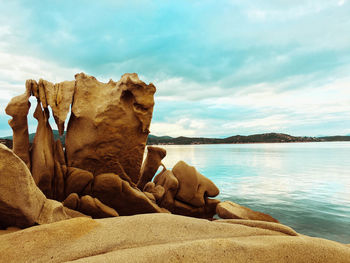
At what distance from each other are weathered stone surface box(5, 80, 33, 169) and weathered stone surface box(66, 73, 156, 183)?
5.22ft

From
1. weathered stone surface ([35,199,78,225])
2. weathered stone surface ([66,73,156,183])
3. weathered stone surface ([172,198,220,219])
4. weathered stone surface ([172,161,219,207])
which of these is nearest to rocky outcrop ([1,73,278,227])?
weathered stone surface ([66,73,156,183])

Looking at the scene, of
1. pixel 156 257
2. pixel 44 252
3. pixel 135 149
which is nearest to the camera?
pixel 156 257

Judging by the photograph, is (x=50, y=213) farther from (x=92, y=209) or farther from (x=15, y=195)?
(x=92, y=209)

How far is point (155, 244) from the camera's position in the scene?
3750 millimetres

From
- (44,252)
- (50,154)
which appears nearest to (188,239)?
(44,252)

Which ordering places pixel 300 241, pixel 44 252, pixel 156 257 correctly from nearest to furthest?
pixel 156 257 < pixel 44 252 < pixel 300 241

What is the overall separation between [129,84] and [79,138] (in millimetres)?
A: 3137

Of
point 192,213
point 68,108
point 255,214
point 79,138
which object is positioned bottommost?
point 192,213

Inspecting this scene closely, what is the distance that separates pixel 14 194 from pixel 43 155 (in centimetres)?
400

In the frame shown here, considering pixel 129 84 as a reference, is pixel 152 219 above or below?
below

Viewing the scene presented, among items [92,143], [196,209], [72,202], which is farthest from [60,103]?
[196,209]

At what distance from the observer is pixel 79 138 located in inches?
376

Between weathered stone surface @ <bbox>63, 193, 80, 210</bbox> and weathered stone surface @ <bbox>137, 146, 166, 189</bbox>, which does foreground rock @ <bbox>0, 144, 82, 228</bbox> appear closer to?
weathered stone surface @ <bbox>63, 193, 80, 210</bbox>

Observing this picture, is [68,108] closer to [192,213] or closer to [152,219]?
[152,219]
